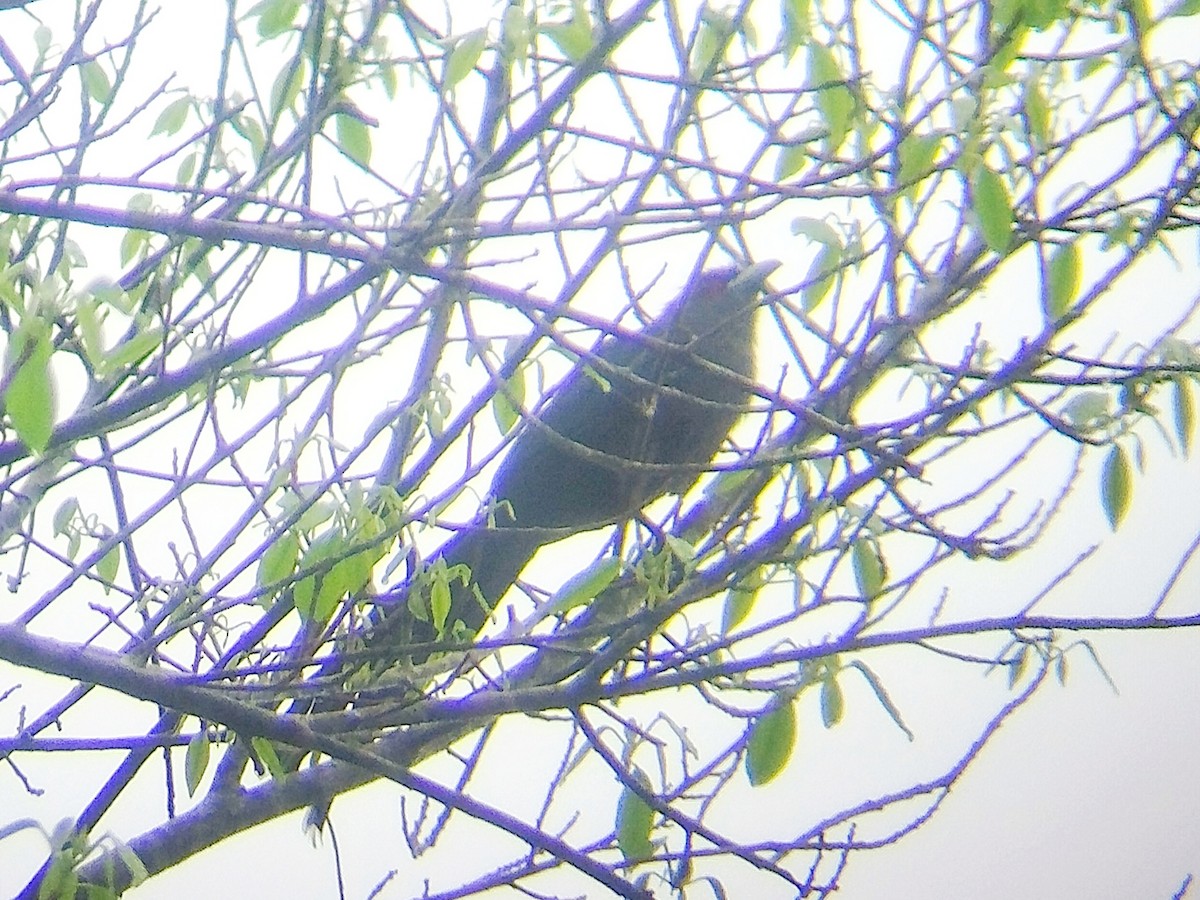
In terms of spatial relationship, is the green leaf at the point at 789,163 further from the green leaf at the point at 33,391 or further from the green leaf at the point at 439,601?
the green leaf at the point at 33,391

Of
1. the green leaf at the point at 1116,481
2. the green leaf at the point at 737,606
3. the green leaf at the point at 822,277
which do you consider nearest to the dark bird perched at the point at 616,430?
the green leaf at the point at 737,606

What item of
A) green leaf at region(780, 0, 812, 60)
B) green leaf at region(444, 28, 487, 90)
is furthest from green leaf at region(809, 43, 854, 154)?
green leaf at region(444, 28, 487, 90)

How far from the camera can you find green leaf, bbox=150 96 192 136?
3.33ft

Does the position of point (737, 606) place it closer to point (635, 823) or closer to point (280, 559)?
point (635, 823)

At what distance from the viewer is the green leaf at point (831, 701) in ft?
3.58

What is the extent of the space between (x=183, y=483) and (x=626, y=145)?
48 centimetres

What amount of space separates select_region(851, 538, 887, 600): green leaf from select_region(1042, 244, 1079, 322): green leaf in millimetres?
254

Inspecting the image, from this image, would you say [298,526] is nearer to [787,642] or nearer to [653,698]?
[787,642]

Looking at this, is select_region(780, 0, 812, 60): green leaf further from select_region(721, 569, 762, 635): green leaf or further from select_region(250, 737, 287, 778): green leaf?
select_region(250, 737, 287, 778): green leaf

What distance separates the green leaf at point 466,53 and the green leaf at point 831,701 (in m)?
0.60

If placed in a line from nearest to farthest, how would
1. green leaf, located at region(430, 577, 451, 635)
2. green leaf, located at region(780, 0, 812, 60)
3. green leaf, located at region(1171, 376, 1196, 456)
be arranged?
green leaf, located at region(780, 0, 812, 60) → green leaf, located at region(430, 577, 451, 635) → green leaf, located at region(1171, 376, 1196, 456)

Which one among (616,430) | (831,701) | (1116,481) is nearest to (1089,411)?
(1116,481)

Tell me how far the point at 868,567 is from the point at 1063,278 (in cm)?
29

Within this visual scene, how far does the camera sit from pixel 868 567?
1075 mm
